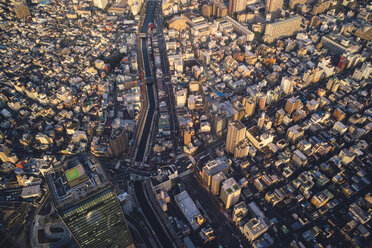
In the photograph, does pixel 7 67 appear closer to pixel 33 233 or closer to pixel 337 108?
pixel 33 233

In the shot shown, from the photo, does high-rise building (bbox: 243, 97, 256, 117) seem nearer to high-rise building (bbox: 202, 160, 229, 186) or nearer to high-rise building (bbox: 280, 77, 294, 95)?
high-rise building (bbox: 280, 77, 294, 95)

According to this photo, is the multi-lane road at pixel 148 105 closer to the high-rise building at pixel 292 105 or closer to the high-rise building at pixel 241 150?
the high-rise building at pixel 241 150

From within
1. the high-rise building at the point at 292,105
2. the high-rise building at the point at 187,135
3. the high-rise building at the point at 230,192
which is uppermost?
the high-rise building at the point at 292,105

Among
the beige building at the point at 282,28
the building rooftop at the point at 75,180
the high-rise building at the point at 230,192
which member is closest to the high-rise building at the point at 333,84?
the beige building at the point at 282,28

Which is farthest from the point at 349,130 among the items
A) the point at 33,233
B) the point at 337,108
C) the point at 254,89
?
the point at 33,233

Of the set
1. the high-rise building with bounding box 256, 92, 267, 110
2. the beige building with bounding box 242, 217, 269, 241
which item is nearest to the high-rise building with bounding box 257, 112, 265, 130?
the high-rise building with bounding box 256, 92, 267, 110
